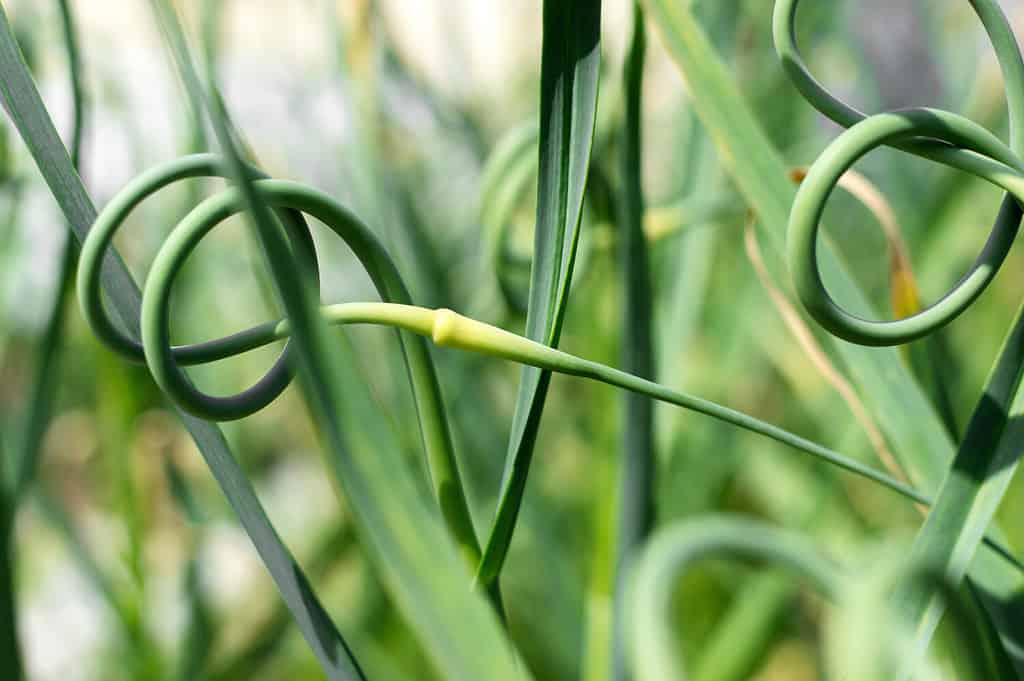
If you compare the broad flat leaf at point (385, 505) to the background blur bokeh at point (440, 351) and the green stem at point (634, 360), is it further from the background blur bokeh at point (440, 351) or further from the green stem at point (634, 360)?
the green stem at point (634, 360)

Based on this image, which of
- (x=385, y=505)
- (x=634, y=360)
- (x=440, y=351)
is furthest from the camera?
(x=440, y=351)

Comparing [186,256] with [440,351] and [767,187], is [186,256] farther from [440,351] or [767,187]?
[440,351]

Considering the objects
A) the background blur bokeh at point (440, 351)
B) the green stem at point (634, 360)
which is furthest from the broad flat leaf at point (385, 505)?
the green stem at point (634, 360)

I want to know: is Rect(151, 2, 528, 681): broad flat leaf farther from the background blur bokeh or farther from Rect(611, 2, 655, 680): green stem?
Rect(611, 2, 655, 680): green stem

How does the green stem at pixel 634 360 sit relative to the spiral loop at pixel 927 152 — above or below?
below

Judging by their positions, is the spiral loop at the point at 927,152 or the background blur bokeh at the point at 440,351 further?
the background blur bokeh at the point at 440,351

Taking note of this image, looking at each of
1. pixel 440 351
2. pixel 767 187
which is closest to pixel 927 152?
pixel 767 187
